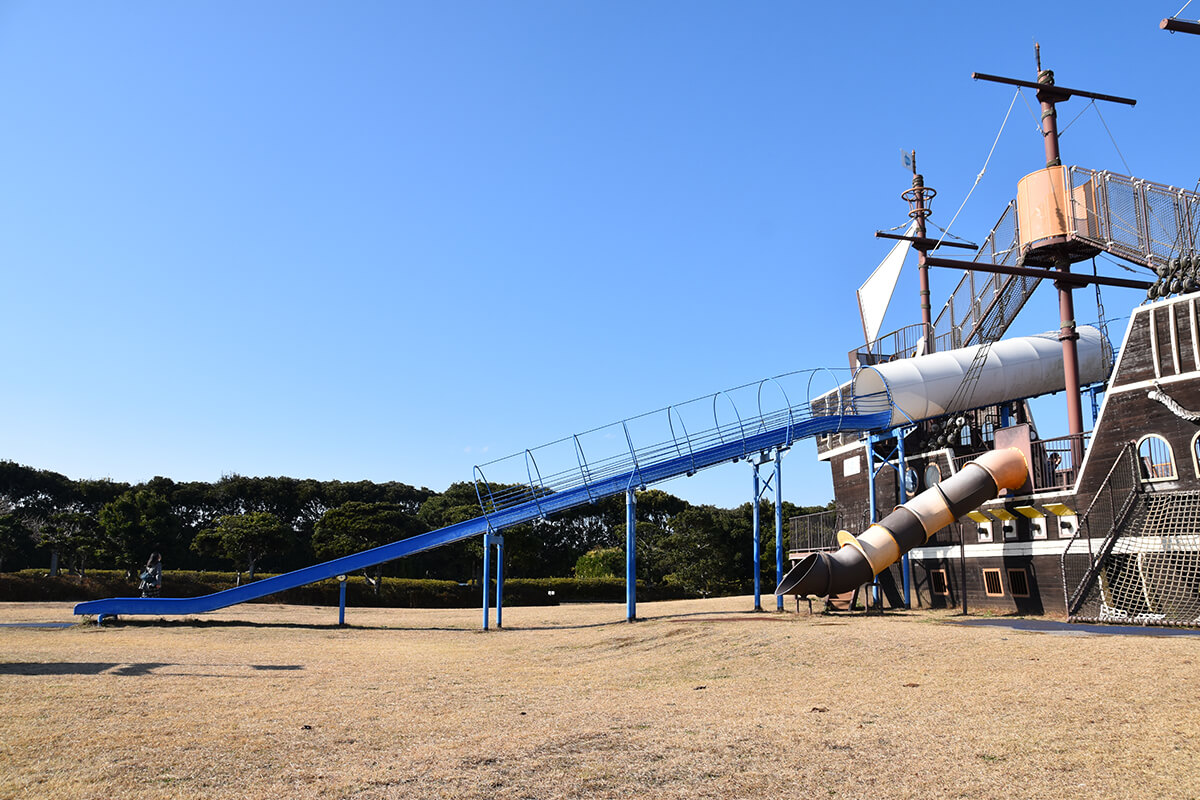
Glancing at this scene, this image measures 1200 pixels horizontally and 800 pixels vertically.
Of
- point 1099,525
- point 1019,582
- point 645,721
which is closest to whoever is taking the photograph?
point 645,721

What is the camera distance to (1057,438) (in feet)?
68.6

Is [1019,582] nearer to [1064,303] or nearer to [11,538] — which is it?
[1064,303]

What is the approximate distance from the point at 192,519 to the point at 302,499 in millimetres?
7809

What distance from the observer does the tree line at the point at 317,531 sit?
44312 millimetres

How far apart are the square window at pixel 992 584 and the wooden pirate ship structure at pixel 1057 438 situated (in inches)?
1.5

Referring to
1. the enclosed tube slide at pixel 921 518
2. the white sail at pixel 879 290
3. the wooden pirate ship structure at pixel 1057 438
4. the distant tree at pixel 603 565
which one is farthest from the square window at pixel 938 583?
the distant tree at pixel 603 565

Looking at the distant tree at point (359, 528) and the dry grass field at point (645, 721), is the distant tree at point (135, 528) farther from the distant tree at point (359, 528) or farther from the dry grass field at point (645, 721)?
the dry grass field at point (645, 721)

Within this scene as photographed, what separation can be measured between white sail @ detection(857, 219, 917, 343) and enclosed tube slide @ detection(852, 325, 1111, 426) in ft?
41.0

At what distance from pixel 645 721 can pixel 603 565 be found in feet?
150

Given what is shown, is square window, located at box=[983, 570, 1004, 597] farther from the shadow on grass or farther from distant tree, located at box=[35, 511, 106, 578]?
distant tree, located at box=[35, 511, 106, 578]

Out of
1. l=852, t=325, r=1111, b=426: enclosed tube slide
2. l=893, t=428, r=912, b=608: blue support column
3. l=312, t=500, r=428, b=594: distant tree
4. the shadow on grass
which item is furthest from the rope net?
l=312, t=500, r=428, b=594: distant tree

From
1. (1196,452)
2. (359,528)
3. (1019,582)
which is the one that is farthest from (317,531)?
(1196,452)

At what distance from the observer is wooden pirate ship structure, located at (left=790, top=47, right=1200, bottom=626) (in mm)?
17531

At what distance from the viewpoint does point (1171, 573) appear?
16.6 metres
